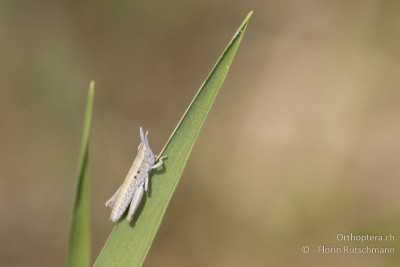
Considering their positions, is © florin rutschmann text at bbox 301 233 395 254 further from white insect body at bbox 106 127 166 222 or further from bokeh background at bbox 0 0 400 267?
white insect body at bbox 106 127 166 222

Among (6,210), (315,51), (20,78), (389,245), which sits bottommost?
(6,210)

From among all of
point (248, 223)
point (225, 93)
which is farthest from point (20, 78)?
point (248, 223)

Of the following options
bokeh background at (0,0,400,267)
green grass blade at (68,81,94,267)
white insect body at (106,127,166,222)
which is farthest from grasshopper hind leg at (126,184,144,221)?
bokeh background at (0,0,400,267)

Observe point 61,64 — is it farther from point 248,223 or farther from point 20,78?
point 248,223

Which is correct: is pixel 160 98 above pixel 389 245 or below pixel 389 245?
above

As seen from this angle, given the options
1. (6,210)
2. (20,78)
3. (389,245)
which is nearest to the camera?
(389,245)

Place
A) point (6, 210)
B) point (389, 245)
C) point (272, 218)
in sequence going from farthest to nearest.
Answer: point (6, 210)
point (272, 218)
point (389, 245)
